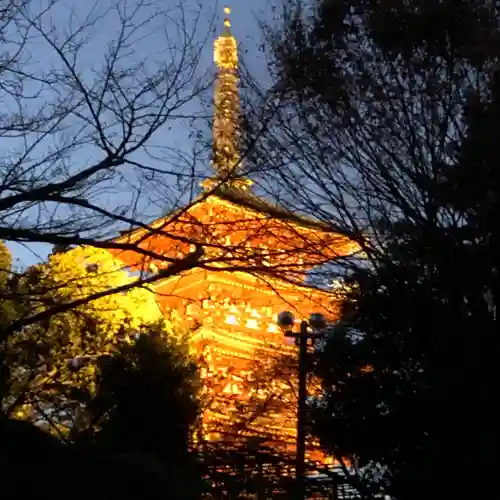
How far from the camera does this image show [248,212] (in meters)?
6.79

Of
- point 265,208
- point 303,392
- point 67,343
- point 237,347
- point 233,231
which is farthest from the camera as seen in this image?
point 237,347

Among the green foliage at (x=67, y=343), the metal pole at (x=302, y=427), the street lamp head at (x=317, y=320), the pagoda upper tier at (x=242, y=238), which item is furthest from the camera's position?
the green foliage at (x=67, y=343)

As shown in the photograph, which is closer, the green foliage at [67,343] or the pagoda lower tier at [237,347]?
the green foliage at [67,343]

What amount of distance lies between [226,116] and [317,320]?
2.60 meters

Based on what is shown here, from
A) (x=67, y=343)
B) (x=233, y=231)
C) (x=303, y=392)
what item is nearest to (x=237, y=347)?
(x=67, y=343)

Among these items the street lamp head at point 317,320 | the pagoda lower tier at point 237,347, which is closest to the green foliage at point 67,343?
the pagoda lower tier at point 237,347

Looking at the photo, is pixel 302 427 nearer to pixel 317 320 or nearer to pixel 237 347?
pixel 317 320

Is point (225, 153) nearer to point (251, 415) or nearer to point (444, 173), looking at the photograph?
point (444, 173)

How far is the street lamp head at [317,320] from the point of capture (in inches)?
325

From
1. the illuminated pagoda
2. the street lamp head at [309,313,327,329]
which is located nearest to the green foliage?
the street lamp head at [309,313,327,329]

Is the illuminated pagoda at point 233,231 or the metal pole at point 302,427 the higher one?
the illuminated pagoda at point 233,231

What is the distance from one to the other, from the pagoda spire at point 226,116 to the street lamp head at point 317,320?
6.82 feet

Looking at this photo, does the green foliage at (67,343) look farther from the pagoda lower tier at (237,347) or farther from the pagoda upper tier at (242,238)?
the pagoda upper tier at (242,238)

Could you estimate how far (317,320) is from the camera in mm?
8531
